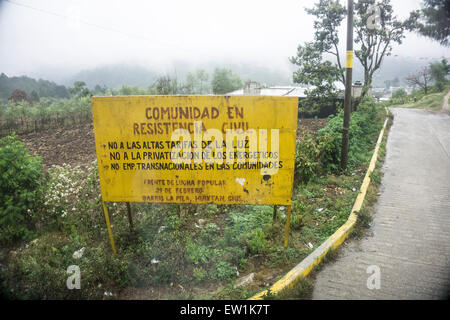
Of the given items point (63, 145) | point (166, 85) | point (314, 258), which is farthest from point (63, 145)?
point (166, 85)

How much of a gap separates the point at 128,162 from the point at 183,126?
0.96 m

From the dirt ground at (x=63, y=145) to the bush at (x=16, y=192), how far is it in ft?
13.9

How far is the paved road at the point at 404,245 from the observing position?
330cm

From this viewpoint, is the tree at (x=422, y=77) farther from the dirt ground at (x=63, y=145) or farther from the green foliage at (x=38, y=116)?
the green foliage at (x=38, y=116)

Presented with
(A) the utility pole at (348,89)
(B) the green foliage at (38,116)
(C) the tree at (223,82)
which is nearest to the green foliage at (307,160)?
(A) the utility pole at (348,89)

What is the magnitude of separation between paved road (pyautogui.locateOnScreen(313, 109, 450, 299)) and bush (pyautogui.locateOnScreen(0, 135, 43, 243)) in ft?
15.8

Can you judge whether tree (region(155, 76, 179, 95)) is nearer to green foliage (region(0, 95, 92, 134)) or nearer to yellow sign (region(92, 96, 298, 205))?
green foliage (region(0, 95, 92, 134))

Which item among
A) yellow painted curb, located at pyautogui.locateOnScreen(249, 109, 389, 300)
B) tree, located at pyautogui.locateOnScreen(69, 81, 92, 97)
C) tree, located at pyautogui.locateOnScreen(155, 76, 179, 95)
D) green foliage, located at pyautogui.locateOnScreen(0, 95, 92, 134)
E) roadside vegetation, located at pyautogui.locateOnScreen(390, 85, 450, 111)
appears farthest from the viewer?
tree, located at pyautogui.locateOnScreen(69, 81, 92, 97)

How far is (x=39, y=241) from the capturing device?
14.4 ft

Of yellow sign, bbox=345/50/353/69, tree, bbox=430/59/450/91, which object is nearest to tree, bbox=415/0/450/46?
yellow sign, bbox=345/50/353/69

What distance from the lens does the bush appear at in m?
4.39

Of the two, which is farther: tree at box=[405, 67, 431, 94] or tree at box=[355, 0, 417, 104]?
tree at box=[405, 67, 431, 94]
